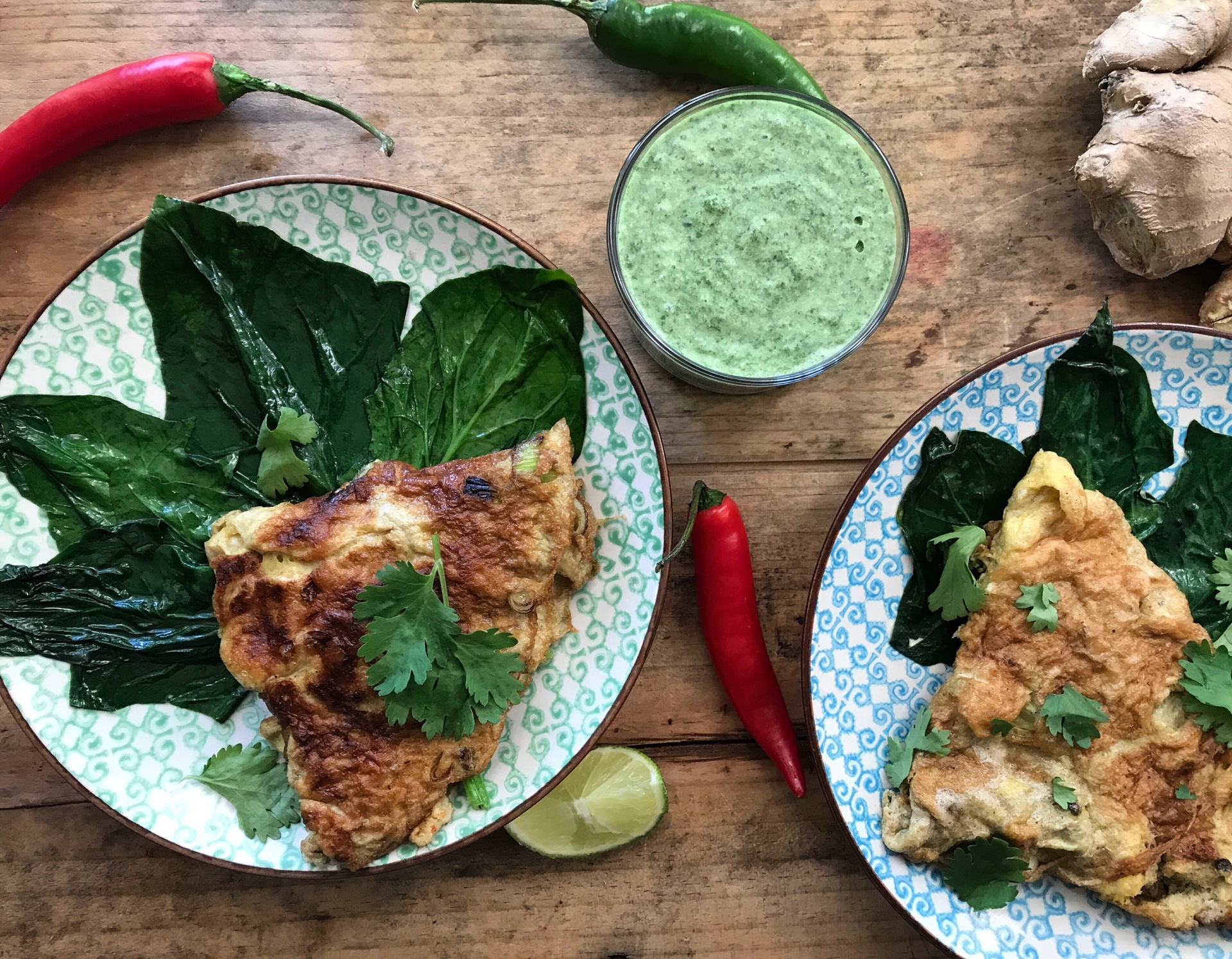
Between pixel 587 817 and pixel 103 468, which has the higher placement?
pixel 103 468

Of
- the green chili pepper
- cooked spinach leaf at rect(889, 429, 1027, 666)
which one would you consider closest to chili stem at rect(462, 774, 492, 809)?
cooked spinach leaf at rect(889, 429, 1027, 666)

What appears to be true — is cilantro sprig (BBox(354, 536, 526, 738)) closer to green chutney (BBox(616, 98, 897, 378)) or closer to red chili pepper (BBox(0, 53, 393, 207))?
green chutney (BBox(616, 98, 897, 378))

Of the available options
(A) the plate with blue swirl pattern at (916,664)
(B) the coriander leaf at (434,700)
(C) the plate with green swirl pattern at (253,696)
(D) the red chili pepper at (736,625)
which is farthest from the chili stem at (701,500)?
(B) the coriander leaf at (434,700)

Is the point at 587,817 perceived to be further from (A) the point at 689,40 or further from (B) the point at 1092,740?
(A) the point at 689,40

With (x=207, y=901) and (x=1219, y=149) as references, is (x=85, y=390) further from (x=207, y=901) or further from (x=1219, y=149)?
(x=1219, y=149)

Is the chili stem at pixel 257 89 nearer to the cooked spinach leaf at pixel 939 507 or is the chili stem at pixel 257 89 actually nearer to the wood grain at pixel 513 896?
the cooked spinach leaf at pixel 939 507

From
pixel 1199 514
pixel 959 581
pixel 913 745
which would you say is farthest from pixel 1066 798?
pixel 1199 514

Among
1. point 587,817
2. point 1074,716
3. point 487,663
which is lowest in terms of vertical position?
point 587,817
